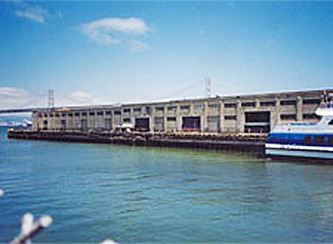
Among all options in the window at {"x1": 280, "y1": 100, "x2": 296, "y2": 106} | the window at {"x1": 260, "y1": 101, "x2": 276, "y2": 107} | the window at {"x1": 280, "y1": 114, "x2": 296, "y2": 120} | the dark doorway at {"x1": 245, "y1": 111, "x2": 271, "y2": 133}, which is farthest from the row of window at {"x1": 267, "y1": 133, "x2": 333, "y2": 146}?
the dark doorway at {"x1": 245, "y1": 111, "x2": 271, "y2": 133}

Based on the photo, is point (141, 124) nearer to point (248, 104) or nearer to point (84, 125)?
point (84, 125)

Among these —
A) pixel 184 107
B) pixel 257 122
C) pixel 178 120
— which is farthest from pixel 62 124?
pixel 257 122

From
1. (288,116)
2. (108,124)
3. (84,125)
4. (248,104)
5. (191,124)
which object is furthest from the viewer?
(84,125)

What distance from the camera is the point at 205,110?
6931 centimetres

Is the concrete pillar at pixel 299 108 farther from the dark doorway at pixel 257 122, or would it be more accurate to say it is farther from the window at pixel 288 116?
the dark doorway at pixel 257 122

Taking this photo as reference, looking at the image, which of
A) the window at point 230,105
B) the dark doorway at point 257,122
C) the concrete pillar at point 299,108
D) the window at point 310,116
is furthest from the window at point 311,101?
the window at point 230,105

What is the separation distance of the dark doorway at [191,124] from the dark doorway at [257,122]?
1128 cm

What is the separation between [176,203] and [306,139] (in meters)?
23.2

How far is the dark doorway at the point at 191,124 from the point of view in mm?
72137

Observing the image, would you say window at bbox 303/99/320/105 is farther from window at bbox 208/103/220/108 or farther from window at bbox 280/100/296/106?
window at bbox 208/103/220/108

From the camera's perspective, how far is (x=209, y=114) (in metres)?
69.0

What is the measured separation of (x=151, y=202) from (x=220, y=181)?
8167mm

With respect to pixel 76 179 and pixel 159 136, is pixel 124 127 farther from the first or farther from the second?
pixel 76 179

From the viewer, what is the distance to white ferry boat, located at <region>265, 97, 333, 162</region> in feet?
119
